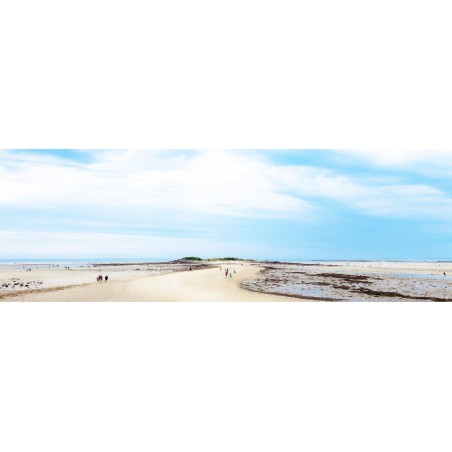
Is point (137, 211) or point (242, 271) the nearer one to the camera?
point (137, 211)

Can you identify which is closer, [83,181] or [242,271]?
[83,181]

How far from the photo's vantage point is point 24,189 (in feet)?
25.6
